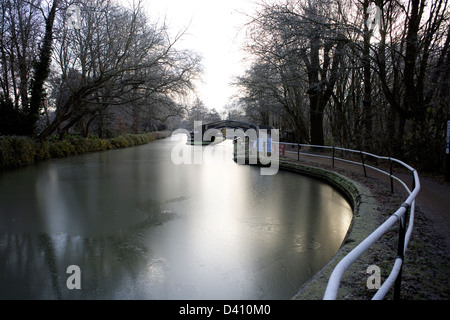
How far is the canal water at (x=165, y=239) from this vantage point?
3.73 meters

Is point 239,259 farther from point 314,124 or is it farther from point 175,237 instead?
point 314,124

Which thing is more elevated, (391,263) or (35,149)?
(35,149)

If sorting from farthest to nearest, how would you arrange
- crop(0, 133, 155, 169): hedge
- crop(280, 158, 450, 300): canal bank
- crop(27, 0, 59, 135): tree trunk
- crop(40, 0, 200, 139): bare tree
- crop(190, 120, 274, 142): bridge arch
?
crop(190, 120, 274, 142): bridge arch < crop(27, 0, 59, 135): tree trunk < crop(40, 0, 200, 139): bare tree < crop(0, 133, 155, 169): hedge < crop(280, 158, 450, 300): canal bank

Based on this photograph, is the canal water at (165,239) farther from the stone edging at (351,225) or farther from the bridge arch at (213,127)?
the bridge arch at (213,127)

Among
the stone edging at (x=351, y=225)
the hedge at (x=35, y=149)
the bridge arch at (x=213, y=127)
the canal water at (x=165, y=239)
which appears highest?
the bridge arch at (x=213, y=127)

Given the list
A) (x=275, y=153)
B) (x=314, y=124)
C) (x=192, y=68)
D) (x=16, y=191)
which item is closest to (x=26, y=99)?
(x=192, y=68)

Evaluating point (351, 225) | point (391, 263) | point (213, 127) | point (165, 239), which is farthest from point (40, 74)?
point (213, 127)

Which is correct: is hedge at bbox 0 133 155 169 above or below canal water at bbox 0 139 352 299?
above

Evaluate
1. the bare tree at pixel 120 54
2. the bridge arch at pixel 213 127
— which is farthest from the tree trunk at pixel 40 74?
the bridge arch at pixel 213 127

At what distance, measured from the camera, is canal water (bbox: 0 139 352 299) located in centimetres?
373

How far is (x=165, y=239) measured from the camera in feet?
17.2

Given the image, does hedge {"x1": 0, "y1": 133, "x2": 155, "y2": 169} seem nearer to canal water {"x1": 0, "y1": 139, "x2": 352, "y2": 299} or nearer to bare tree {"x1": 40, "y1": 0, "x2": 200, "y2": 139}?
bare tree {"x1": 40, "y1": 0, "x2": 200, "y2": 139}

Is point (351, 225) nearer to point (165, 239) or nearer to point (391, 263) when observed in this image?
point (391, 263)

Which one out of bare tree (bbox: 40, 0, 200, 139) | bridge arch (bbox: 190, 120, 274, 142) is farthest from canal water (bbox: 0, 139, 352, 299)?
bridge arch (bbox: 190, 120, 274, 142)
